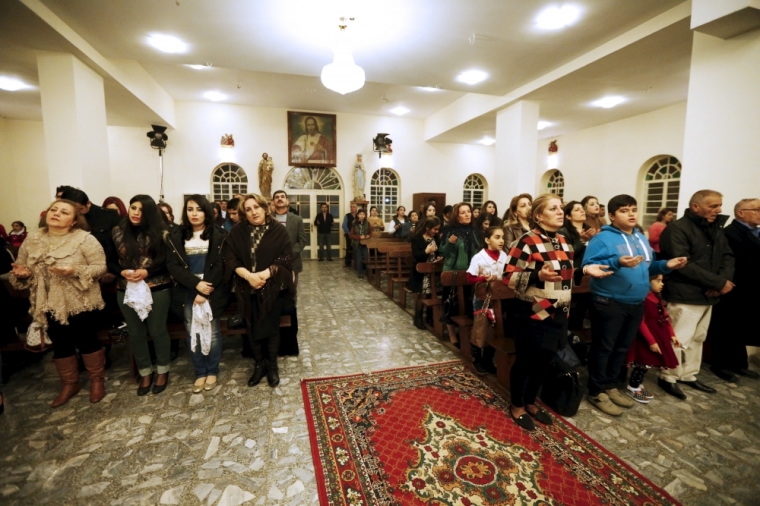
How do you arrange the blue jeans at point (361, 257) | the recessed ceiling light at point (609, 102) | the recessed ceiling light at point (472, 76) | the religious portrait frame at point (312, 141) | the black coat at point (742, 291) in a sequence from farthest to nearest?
the religious portrait frame at point (312, 141)
the blue jeans at point (361, 257)
the recessed ceiling light at point (609, 102)
the recessed ceiling light at point (472, 76)
the black coat at point (742, 291)

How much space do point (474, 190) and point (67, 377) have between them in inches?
475

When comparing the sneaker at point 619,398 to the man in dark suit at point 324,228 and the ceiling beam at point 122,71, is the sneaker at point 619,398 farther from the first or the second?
the man in dark suit at point 324,228

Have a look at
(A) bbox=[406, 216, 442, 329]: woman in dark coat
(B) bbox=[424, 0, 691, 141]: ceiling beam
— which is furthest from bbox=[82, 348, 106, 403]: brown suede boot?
(B) bbox=[424, 0, 691, 141]: ceiling beam

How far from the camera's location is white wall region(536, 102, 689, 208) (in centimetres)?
848

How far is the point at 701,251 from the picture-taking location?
2.91 metres

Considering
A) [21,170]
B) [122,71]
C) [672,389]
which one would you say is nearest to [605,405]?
[672,389]

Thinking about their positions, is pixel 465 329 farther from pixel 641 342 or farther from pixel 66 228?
pixel 66 228

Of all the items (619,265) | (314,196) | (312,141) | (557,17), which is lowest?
(619,265)

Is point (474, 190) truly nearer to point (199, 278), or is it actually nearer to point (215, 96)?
point (215, 96)

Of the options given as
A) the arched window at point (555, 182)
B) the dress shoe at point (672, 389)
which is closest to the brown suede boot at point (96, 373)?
the dress shoe at point (672, 389)

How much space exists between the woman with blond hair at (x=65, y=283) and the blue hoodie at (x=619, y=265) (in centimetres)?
385

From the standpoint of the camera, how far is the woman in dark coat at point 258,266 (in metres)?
2.91

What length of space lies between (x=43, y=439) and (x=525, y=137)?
26.0 feet

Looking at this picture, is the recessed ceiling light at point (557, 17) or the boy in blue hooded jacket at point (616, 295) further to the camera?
the recessed ceiling light at point (557, 17)
